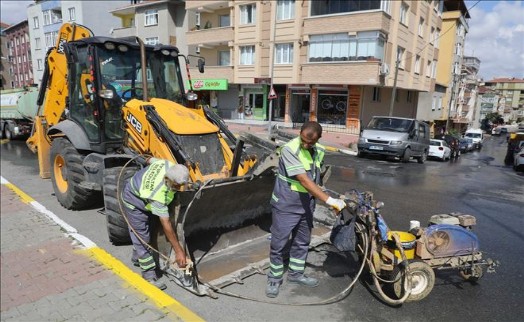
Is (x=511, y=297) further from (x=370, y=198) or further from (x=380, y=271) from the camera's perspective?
(x=370, y=198)

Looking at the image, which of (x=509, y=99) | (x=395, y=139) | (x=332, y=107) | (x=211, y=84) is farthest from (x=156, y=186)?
(x=509, y=99)

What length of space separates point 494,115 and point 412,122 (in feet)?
272

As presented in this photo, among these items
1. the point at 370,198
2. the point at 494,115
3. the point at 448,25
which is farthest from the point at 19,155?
the point at 494,115

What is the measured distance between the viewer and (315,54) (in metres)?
25.3

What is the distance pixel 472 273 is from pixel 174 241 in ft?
11.2

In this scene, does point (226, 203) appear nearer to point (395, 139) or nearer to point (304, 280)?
point (304, 280)

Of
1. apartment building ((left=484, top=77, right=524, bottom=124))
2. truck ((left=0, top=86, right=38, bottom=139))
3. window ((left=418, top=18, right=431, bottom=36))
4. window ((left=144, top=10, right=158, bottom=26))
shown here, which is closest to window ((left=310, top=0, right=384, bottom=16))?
window ((left=418, top=18, right=431, bottom=36))

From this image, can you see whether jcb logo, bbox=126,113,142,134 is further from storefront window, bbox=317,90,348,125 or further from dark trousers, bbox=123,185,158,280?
storefront window, bbox=317,90,348,125

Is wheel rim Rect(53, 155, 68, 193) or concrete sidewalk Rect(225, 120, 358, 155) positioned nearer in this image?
wheel rim Rect(53, 155, 68, 193)

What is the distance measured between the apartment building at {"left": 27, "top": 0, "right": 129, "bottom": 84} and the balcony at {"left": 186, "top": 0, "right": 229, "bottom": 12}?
1617cm

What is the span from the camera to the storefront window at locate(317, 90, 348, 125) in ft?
85.4

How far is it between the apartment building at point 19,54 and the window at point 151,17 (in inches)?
1177

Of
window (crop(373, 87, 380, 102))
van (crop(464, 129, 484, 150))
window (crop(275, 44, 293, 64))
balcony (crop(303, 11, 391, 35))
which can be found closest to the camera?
balcony (crop(303, 11, 391, 35))

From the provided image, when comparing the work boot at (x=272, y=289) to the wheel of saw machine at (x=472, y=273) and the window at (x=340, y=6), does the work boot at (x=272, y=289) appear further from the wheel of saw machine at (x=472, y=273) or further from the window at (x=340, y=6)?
the window at (x=340, y=6)
